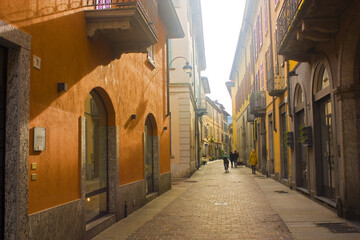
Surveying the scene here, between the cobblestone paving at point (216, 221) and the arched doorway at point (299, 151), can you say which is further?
the arched doorway at point (299, 151)

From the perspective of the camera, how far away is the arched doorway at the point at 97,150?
8.58 m

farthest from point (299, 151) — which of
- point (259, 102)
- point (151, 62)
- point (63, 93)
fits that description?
point (63, 93)

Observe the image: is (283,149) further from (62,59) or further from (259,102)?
(62,59)

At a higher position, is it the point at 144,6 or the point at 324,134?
the point at 144,6

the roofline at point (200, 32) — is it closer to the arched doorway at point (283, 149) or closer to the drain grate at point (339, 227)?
the arched doorway at point (283, 149)

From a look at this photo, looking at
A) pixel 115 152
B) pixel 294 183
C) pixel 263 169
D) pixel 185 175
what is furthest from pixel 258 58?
pixel 115 152

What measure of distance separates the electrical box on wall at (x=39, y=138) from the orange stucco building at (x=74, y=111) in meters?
0.01

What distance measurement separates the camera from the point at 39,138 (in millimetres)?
5477

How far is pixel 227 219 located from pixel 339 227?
2450 mm

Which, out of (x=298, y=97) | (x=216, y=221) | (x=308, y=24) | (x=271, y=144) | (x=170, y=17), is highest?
(x=170, y=17)

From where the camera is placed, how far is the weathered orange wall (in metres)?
5.44

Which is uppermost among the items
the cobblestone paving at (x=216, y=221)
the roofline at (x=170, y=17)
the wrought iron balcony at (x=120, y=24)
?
the roofline at (x=170, y=17)

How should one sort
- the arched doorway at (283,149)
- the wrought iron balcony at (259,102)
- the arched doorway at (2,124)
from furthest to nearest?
1. the wrought iron balcony at (259,102)
2. the arched doorway at (283,149)
3. the arched doorway at (2,124)

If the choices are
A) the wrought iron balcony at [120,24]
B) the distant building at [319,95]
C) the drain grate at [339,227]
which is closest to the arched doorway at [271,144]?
the distant building at [319,95]
